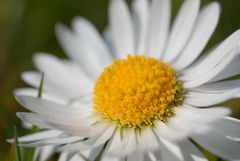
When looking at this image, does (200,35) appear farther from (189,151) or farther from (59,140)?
(59,140)

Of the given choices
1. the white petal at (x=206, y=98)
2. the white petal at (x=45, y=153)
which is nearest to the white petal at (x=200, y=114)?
the white petal at (x=206, y=98)

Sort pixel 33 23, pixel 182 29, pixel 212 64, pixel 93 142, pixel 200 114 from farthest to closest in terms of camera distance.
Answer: pixel 33 23 < pixel 182 29 < pixel 212 64 < pixel 93 142 < pixel 200 114

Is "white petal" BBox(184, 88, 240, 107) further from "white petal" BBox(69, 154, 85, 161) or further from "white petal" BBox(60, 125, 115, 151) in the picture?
"white petal" BBox(69, 154, 85, 161)

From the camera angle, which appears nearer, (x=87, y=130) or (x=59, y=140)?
(x=59, y=140)

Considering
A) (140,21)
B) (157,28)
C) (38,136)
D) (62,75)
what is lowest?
(38,136)

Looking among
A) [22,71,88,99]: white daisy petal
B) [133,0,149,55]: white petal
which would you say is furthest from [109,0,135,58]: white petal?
[22,71,88,99]: white daisy petal

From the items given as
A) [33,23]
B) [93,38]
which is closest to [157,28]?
[93,38]
